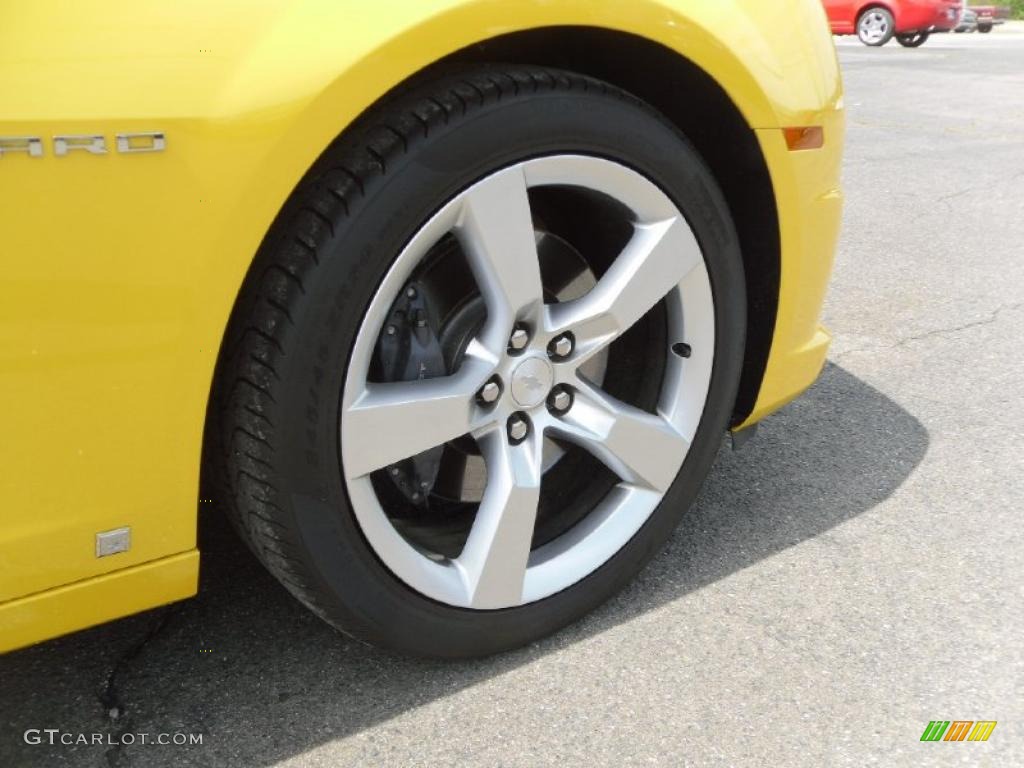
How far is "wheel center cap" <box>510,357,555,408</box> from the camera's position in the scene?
1865 millimetres

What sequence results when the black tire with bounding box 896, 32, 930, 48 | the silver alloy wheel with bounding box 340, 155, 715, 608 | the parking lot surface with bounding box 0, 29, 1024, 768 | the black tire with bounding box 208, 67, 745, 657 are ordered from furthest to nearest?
the black tire with bounding box 896, 32, 930, 48 → the parking lot surface with bounding box 0, 29, 1024, 768 → the silver alloy wheel with bounding box 340, 155, 715, 608 → the black tire with bounding box 208, 67, 745, 657

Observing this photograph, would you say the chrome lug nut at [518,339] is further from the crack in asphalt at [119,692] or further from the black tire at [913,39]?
the black tire at [913,39]

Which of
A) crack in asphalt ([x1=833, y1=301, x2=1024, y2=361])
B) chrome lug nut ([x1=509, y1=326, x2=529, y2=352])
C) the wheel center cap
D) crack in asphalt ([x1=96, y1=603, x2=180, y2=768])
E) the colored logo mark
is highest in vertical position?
chrome lug nut ([x1=509, y1=326, x2=529, y2=352])

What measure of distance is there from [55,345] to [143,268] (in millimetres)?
145

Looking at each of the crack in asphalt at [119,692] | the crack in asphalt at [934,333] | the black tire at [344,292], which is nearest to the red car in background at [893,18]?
the crack in asphalt at [934,333]

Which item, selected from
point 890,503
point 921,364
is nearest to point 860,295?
point 921,364

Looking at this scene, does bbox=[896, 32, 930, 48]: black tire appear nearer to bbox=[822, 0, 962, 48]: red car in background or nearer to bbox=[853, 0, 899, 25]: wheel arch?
bbox=[822, 0, 962, 48]: red car in background

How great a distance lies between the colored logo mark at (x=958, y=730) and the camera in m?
1.87

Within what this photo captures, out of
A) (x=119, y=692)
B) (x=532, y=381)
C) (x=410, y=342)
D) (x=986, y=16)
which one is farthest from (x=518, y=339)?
(x=986, y=16)

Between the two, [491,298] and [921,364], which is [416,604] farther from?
[921,364]

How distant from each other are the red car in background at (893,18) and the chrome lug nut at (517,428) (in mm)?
17821

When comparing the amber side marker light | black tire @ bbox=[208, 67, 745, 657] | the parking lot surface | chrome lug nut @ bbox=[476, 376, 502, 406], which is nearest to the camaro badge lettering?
black tire @ bbox=[208, 67, 745, 657]

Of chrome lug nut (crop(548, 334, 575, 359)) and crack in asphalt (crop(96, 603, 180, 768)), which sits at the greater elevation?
chrome lug nut (crop(548, 334, 575, 359))

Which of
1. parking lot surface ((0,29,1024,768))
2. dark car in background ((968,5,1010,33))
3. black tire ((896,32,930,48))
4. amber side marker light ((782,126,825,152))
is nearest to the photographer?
parking lot surface ((0,29,1024,768))
